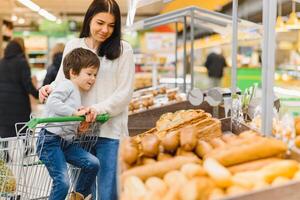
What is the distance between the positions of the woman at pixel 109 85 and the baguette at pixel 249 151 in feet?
4.02

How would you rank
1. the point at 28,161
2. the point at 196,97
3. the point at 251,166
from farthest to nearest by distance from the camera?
the point at 196,97 → the point at 28,161 → the point at 251,166

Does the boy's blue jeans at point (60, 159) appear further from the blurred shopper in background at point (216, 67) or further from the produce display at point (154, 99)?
the blurred shopper in background at point (216, 67)

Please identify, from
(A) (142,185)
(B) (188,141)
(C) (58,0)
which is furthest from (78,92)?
(C) (58,0)

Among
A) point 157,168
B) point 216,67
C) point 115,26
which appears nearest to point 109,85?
point 115,26

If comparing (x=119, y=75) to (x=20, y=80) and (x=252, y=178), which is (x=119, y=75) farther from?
(x=20, y=80)

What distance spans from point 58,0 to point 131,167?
8.49 m

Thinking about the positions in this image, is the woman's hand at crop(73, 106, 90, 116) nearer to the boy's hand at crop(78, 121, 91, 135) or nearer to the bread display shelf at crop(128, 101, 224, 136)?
the boy's hand at crop(78, 121, 91, 135)

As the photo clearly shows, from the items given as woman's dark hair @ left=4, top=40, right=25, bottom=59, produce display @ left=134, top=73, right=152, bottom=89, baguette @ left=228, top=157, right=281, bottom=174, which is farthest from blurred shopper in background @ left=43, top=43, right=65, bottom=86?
produce display @ left=134, top=73, right=152, bottom=89

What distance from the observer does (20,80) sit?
667cm

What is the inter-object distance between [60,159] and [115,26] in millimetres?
886

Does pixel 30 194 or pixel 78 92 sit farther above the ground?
pixel 78 92

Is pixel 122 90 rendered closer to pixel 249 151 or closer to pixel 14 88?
pixel 249 151

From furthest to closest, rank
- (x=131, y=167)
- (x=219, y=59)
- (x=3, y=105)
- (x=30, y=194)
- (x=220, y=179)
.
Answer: (x=219, y=59) < (x=3, y=105) < (x=30, y=194) < (x=131, y=167) < (x=220, y=179)

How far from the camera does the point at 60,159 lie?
3.27 meters
